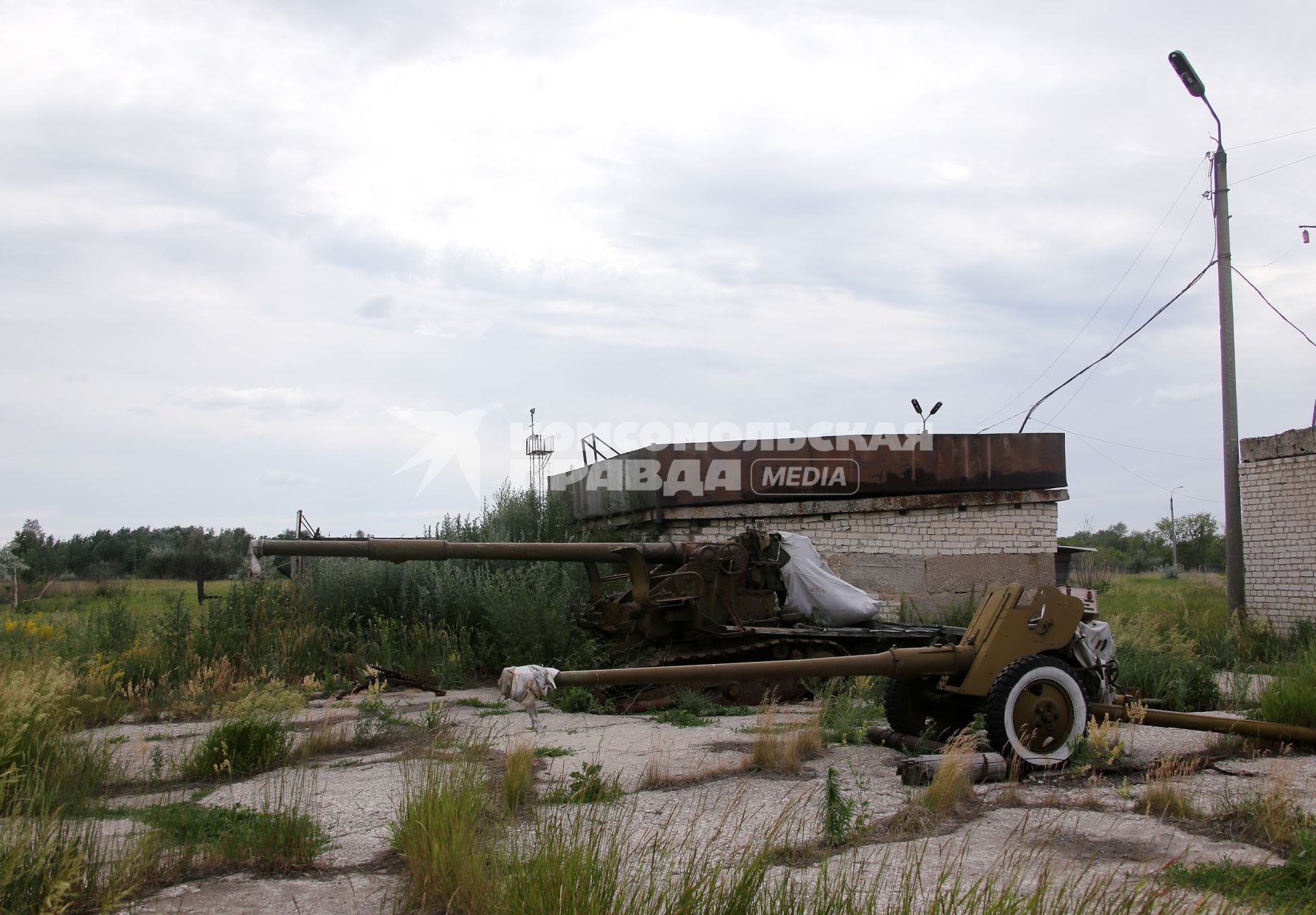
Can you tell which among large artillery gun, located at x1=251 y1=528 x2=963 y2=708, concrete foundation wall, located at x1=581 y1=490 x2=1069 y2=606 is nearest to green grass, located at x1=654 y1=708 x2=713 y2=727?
large artillery gun, located at x1=251 y1=528 x2=963 y2=708

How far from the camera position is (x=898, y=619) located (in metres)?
16.3

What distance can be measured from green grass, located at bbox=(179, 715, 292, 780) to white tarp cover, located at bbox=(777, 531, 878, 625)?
6.70m

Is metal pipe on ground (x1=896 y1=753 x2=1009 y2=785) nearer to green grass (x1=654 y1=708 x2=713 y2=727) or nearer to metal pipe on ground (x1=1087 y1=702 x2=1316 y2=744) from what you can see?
metal pipe on ground (x1=1087 y1=702 x2=1316 y2=744)

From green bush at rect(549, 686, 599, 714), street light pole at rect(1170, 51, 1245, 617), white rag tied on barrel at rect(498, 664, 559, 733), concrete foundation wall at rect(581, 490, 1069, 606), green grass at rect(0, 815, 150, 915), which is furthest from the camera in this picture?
concrete foundation wall at rect(581, 490, 1069, 606)

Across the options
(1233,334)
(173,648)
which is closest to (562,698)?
(173,648)

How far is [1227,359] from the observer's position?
49.4 feet

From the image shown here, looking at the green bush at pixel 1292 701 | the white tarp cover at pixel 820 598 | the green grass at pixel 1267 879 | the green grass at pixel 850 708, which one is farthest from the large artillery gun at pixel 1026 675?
the white tarp cover at pixel 820 598

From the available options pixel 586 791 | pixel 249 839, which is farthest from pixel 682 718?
pixel 249 839

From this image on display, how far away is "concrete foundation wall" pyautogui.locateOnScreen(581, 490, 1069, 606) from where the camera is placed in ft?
55.2

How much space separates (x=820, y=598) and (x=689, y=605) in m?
1.86

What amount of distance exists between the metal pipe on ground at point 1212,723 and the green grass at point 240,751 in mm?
5698

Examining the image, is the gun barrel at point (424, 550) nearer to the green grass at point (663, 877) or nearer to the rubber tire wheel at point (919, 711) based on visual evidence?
the rubber tire wheel at point (919, 711)

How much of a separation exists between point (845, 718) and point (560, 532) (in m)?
9.38

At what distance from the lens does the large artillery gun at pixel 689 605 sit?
35.7ft
